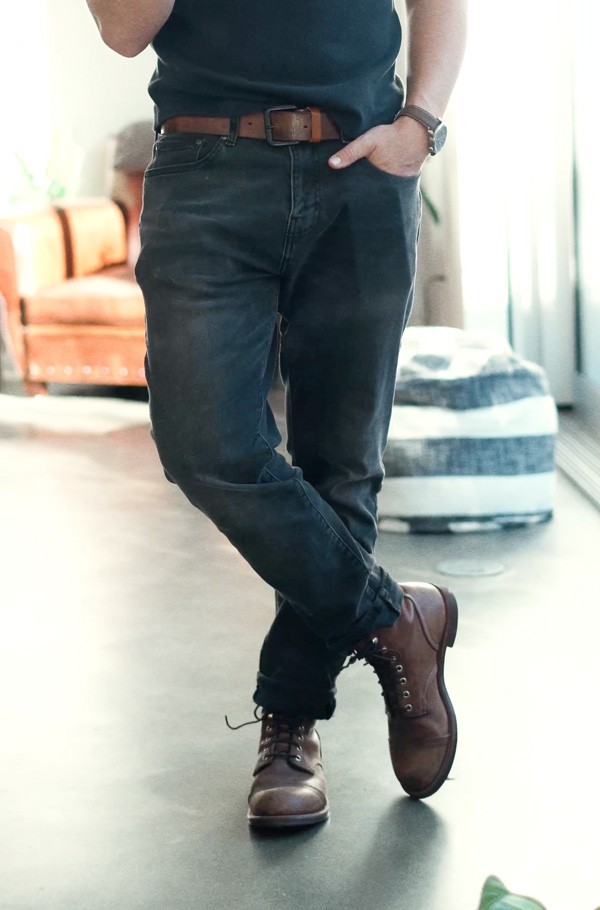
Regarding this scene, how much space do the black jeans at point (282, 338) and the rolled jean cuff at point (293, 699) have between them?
79 millimetres

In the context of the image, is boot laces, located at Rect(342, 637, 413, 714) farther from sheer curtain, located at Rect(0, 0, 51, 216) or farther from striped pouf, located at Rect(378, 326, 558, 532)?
sheer curtain, located at Rect(0, 0, 51, 216)

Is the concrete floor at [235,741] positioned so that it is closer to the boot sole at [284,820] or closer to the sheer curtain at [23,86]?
the boot sole at [284,820]

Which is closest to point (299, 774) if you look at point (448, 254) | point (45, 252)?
point (448, 254)

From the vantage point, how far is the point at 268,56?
1.11m

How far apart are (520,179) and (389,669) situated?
2603 mm

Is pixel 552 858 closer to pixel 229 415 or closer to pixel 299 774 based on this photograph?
pixel 299 774

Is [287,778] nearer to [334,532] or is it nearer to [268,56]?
[334,532]

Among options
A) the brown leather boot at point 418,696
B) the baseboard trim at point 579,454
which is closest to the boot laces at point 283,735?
the brown leather boot at point 418,696

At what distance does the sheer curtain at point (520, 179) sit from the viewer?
3531 mm

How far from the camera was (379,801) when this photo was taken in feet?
4.46

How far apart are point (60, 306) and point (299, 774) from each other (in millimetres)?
2933

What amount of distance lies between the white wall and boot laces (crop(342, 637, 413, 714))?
14.0 ft

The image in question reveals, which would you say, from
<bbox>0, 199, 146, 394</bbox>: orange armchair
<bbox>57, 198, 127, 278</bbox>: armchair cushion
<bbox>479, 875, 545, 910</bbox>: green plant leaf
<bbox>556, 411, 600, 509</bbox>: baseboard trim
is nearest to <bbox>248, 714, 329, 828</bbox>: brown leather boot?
<bbox>479, 875, 545, 910</bbox>: green plant leaf

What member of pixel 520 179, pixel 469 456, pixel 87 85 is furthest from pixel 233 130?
pixel 87 85
